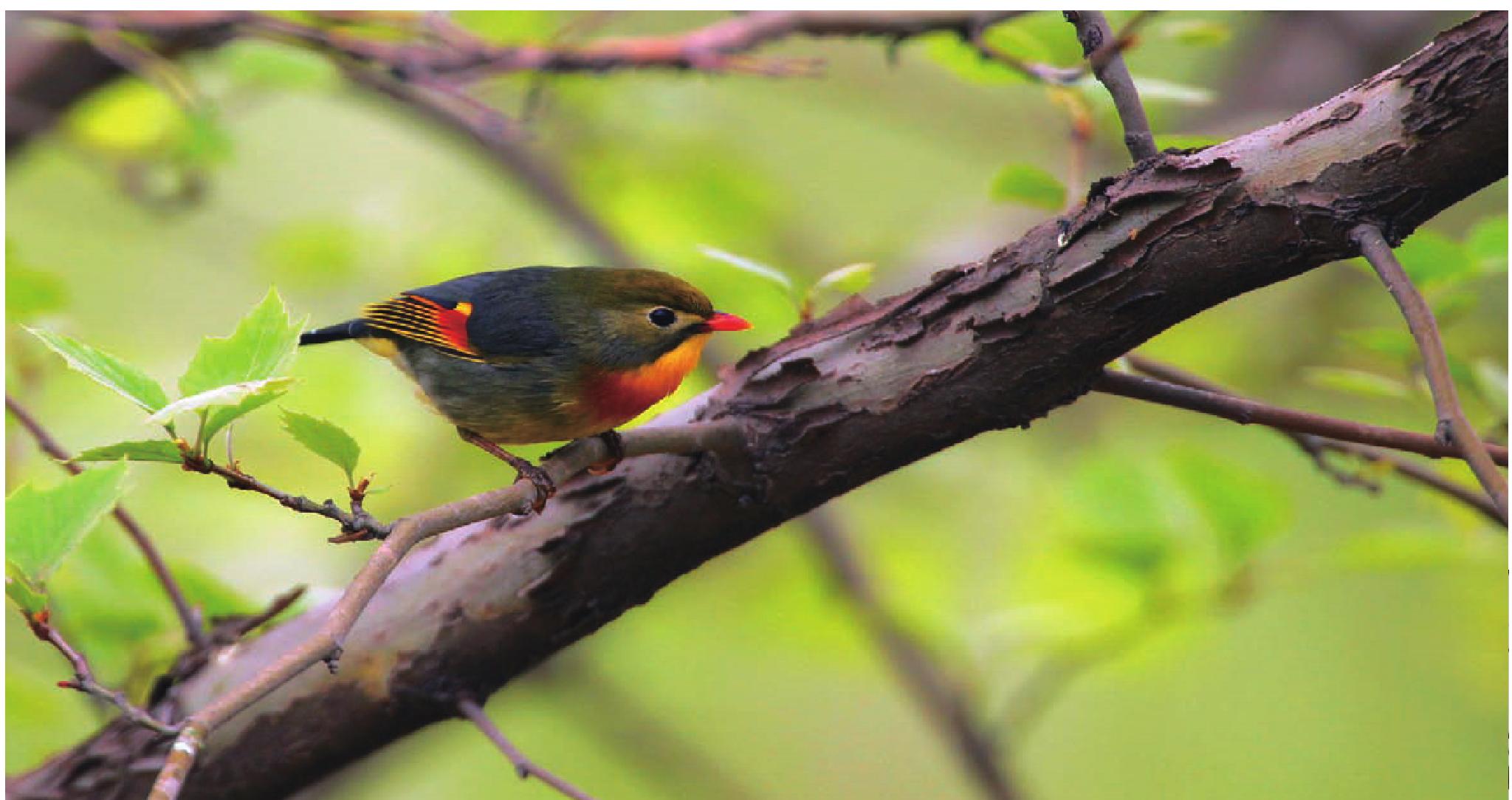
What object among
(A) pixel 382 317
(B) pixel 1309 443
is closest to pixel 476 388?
(A) pixel 382 317

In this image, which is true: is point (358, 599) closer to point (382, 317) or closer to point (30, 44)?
point (382, 317)

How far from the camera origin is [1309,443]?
69.3 inches

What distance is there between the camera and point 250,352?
115cm

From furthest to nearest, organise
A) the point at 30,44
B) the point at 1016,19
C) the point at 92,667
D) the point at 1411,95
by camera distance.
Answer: the point at 30,44 → the point at 1016,19 → the point at 92,667 → the point at 1411,95

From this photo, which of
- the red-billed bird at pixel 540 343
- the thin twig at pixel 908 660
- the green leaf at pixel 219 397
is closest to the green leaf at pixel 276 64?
the red-billed bird at pixel 540 343

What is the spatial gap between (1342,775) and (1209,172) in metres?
3.85

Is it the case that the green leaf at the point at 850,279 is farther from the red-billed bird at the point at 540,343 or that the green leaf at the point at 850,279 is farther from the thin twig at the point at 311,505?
the thin twig at the point at 311,505

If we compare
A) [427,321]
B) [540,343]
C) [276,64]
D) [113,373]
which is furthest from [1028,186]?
[276,64]

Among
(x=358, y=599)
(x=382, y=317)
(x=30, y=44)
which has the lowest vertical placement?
(x=358, y=599)

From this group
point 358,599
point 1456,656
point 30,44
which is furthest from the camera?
point 1456,656

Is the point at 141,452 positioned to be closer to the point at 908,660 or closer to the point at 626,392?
the point at 626,392

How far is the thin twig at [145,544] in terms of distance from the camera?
5.32 ft

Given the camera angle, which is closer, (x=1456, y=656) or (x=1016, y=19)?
(x=1016, y=19)

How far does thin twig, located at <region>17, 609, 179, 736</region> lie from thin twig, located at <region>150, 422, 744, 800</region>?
0.17 feet
